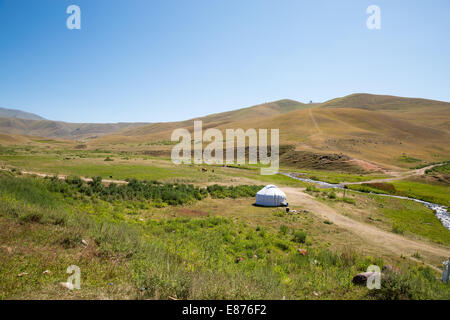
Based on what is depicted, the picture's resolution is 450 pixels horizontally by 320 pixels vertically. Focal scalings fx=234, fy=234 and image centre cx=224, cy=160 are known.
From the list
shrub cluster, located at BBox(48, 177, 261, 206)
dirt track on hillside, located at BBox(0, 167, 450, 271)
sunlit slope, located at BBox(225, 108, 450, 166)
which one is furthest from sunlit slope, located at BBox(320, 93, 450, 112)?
shrub cluster, located at BBox(48, 177, 261, 206)

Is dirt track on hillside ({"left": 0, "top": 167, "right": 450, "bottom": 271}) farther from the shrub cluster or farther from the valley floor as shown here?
the shrub cluster

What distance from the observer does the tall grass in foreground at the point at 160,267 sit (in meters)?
5.94

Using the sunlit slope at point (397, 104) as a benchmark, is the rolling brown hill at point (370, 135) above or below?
below

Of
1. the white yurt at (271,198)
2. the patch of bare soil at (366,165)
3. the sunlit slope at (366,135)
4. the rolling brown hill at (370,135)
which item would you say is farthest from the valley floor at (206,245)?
the sunlit slope at (366,135)

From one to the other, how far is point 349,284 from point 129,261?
7.68 metres

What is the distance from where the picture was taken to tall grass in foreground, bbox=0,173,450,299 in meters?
5.94

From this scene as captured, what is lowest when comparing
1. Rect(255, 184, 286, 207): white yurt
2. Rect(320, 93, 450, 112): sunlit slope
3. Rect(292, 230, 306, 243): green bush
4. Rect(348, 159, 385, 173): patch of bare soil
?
Rect(292, 230, 306, 243): green bush

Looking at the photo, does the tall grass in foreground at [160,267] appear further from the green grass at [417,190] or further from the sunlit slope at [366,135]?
the sunlit slope at [366,135]

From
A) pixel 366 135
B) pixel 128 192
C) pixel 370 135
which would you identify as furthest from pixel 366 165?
pixel 128 192

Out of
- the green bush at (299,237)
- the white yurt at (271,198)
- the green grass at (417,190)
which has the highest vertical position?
the white yurt at (271,198)

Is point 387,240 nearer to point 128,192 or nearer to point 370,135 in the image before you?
point 128,192

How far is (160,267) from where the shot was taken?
727 centimetres
